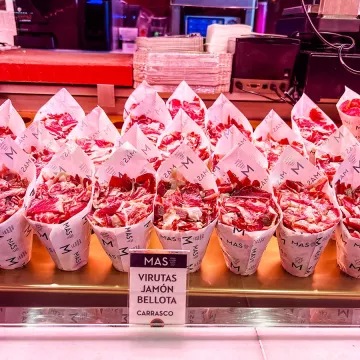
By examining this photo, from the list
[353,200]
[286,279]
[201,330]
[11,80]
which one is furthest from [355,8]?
[11,80]

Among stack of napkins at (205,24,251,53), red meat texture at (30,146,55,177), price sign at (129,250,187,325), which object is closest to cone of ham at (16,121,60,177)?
red meat texture at (30,146,55,177)

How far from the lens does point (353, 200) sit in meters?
1.23

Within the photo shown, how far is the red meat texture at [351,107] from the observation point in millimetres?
1949

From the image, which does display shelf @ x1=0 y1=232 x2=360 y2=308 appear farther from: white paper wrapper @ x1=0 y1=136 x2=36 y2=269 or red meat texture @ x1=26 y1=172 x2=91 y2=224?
red meat texture @ x1=26 y1=172 x2=91 y2=224

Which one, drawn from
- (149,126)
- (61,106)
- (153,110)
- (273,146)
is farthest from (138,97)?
(273,146)

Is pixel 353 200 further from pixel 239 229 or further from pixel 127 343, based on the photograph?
pixel 127 343

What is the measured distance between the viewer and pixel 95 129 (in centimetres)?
175

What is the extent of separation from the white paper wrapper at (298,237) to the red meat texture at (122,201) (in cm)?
38

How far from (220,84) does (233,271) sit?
1.40m

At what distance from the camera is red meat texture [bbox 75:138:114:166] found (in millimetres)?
1548

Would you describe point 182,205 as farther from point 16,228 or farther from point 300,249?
point 16,228

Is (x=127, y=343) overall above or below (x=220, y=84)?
below

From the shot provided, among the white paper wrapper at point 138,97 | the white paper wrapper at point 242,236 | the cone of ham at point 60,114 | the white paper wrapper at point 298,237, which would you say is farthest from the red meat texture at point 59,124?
the white paper wrapper at point 298,237

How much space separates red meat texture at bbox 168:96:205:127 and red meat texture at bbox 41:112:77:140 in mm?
493
